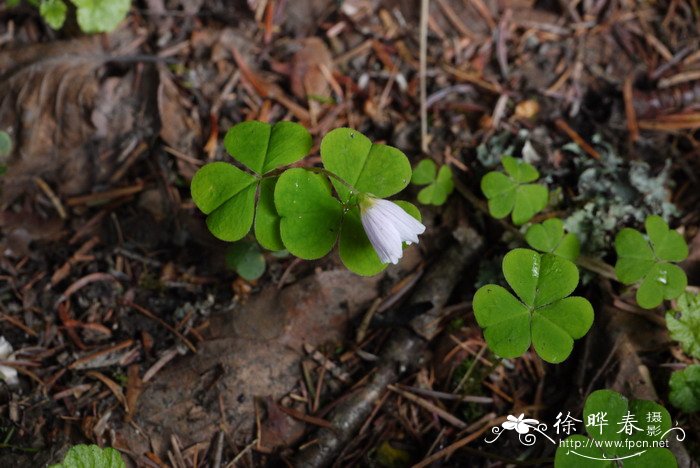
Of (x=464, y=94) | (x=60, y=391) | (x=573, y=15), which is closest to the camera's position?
(x=60, y=391)

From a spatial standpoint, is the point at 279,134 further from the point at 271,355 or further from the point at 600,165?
the point at 600,165

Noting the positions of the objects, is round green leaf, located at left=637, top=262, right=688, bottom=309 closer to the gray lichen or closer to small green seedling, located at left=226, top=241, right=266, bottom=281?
the gray lichen

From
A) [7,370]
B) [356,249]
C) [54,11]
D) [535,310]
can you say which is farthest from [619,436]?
[54,11]

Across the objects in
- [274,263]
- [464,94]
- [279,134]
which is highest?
[279,134]

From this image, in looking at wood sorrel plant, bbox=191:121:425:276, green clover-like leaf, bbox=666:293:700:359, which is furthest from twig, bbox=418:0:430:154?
green clover-like leaf, bbox=666:293:700:359

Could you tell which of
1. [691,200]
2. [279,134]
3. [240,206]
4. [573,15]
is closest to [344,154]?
[279,134]

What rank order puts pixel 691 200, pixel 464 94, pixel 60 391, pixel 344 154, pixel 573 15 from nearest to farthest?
1. pixel 344 154
2. pixel 60 391
3. pixel 691 200
4. pixel 464 94
5. pixel 573 15

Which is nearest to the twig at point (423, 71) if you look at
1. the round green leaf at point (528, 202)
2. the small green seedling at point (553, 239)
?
the round green leaf at point (528, 202)
